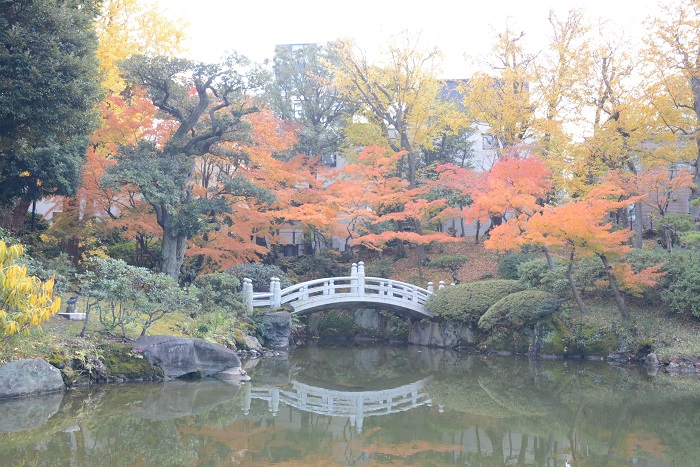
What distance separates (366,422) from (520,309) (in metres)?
7.95

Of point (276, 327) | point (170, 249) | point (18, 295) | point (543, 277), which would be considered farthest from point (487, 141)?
point (18, 295)

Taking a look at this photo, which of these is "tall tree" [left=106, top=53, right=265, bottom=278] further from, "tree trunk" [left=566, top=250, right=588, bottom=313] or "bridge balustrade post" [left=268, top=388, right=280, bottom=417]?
"tree trunk" [left=566, top=250, right=588, bottom=313]

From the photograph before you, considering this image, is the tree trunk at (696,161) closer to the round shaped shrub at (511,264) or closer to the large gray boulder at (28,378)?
the round shaped shrub at (511,264)

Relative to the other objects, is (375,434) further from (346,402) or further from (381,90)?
(381,90)

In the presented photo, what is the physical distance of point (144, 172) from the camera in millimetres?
14703

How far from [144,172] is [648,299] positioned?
12796 mm

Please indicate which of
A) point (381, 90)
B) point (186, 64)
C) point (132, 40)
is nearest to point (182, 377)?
point (186, 64)

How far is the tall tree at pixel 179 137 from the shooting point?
1447 cm

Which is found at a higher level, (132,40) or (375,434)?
(132,40)

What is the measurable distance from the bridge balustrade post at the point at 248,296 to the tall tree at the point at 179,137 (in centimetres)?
181

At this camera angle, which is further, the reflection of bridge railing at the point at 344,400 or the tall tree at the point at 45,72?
the tall tree at the point at 45,72

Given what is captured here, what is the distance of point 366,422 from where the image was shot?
899 cm

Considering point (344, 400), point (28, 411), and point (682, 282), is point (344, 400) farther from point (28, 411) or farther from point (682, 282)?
point (682, 282)

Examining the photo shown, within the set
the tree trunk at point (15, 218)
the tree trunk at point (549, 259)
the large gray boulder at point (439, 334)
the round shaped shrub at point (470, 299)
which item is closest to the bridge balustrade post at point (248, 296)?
A: the round shaped shrub at point (470, 299)
